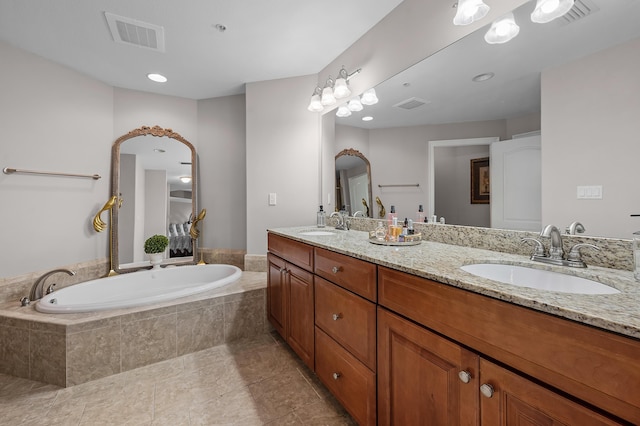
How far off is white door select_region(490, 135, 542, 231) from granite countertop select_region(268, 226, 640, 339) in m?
0.16

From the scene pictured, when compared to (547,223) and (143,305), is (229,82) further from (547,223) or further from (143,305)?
(547,223)

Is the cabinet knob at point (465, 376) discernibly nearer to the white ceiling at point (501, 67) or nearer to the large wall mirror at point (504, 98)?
the large wall mirror at point (504, 98)

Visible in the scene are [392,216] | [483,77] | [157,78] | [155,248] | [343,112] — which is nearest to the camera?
[483,77]

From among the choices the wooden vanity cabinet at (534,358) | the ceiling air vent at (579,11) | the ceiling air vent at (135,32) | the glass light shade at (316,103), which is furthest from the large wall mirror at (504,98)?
the ceiling air vent at (135,32)

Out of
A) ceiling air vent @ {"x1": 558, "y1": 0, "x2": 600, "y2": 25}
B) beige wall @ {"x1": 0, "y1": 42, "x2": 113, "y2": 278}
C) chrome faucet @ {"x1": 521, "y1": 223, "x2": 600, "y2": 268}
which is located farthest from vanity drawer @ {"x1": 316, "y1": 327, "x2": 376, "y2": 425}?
beige wall @ {"x1": 0, "y1": 42, "x2": 113, "y2": 278}

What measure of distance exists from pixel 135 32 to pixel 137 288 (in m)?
2.23

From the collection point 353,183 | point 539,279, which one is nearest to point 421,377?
point 539,279

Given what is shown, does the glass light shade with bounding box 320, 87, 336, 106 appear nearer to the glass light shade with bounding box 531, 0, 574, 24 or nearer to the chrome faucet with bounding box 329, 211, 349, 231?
the chrome faucet with bounding box 329, 211, 349, 231

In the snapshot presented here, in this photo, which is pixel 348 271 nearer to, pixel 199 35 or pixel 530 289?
pixel 530 289

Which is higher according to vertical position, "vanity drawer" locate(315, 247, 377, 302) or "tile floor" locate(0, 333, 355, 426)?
"vanity drawer" locate(315, 247, 377, 302)

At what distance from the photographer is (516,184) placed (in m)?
1.17

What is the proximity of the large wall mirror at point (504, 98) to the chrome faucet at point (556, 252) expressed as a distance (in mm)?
76

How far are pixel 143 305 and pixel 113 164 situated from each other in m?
1.72

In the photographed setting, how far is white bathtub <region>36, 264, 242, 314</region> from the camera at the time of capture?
6.00 ft
